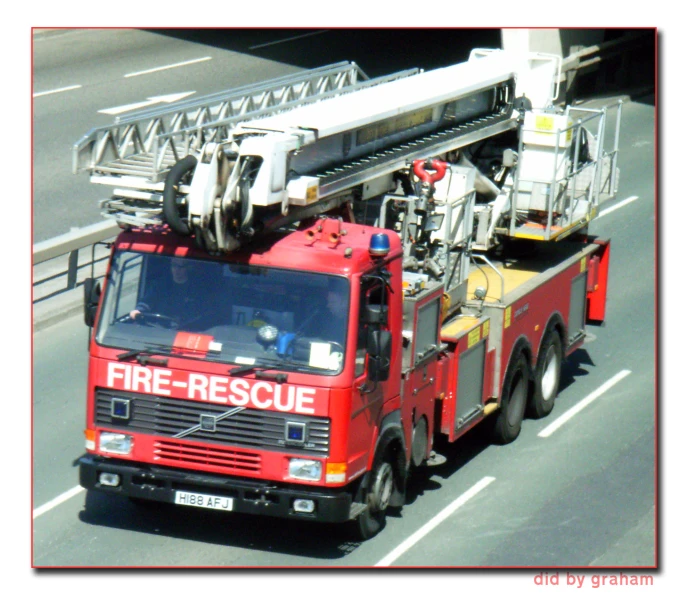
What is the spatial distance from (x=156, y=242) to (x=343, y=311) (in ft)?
5.44

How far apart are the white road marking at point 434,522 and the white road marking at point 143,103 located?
46.8 feet

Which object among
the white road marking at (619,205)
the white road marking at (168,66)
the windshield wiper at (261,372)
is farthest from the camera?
the white road marking at (168,66)

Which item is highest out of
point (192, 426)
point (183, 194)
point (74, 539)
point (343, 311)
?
point (183, 194)

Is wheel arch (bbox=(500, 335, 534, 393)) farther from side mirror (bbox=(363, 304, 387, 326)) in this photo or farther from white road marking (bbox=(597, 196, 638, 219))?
white road marking (bbox=(597, 196, 638, 219))

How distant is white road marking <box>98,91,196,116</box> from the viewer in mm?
24719

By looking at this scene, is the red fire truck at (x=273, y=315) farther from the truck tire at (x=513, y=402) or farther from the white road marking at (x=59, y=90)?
the white road marking at (x=59, y=90)

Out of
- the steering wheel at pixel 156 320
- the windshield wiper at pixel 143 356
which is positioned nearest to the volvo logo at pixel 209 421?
the windshield wiper at pixel 143 356

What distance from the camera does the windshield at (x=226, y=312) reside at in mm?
10141

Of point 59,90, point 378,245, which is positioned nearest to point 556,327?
point 378,245

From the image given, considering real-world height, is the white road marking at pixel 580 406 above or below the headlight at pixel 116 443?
below

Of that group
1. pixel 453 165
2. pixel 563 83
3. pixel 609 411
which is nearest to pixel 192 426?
pixel 453 165

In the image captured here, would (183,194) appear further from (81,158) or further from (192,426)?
(192,426)

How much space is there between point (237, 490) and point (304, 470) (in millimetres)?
556

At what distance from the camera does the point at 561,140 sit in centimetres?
1431
